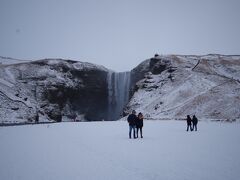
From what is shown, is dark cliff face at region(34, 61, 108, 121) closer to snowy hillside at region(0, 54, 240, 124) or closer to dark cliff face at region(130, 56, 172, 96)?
snowy hillside at region(0, 54, 240, 124)

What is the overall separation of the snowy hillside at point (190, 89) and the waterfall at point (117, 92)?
27.2 feet

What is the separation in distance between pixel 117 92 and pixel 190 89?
96.7 feet

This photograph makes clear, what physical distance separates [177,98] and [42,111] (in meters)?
33.0

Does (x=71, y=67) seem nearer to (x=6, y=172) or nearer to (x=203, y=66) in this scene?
(x=203, y=66)

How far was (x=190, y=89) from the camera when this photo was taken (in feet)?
204

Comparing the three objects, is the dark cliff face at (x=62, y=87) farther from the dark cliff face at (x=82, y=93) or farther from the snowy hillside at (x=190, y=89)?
the snowy hillside at (x=190, y=89)

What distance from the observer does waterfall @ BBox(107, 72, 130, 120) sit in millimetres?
83938

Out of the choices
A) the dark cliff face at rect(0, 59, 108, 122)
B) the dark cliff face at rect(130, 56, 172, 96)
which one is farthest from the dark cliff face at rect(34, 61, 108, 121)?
the dark cliff face at rect(130, 56, 172, 96)

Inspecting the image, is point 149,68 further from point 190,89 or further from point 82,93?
point 190,89

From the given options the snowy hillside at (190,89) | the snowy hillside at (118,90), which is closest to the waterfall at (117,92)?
the snowy hillside at (118,90)

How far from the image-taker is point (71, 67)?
3371 inches

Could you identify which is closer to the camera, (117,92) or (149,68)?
(149,68)

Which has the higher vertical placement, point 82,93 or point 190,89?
point 190,89

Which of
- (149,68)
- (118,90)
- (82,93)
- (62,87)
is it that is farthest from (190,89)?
(62,87)
